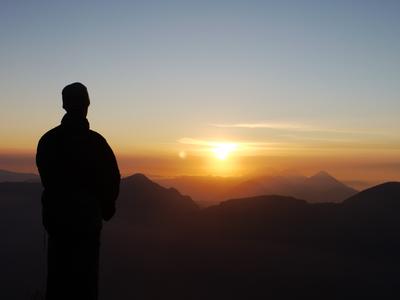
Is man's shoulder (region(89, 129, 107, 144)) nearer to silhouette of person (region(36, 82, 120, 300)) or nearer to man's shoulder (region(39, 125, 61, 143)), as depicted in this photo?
silhouette of person (region(36, 82, 120, 300))

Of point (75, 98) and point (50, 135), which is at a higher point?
point (75, 98)

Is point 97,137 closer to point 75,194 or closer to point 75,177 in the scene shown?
point 75,177

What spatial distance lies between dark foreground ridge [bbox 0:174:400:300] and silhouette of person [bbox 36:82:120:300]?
5262cm

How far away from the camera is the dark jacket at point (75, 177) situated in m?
5.28

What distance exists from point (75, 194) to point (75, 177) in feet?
0.70

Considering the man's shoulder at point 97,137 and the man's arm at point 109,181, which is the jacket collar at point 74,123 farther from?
the man's arm at point 109,181

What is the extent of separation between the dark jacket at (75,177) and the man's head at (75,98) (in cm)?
10

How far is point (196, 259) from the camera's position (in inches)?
2758

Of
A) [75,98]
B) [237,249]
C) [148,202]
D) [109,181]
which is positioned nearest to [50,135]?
[75,98]

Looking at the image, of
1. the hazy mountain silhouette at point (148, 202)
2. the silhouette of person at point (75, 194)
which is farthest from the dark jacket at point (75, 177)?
the hazy mountain silhouette at point (148, 202)

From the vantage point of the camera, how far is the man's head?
5539 millimetres

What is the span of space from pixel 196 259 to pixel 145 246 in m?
12.8

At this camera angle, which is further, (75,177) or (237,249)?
(237,249)

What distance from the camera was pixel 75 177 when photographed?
5.43 m
